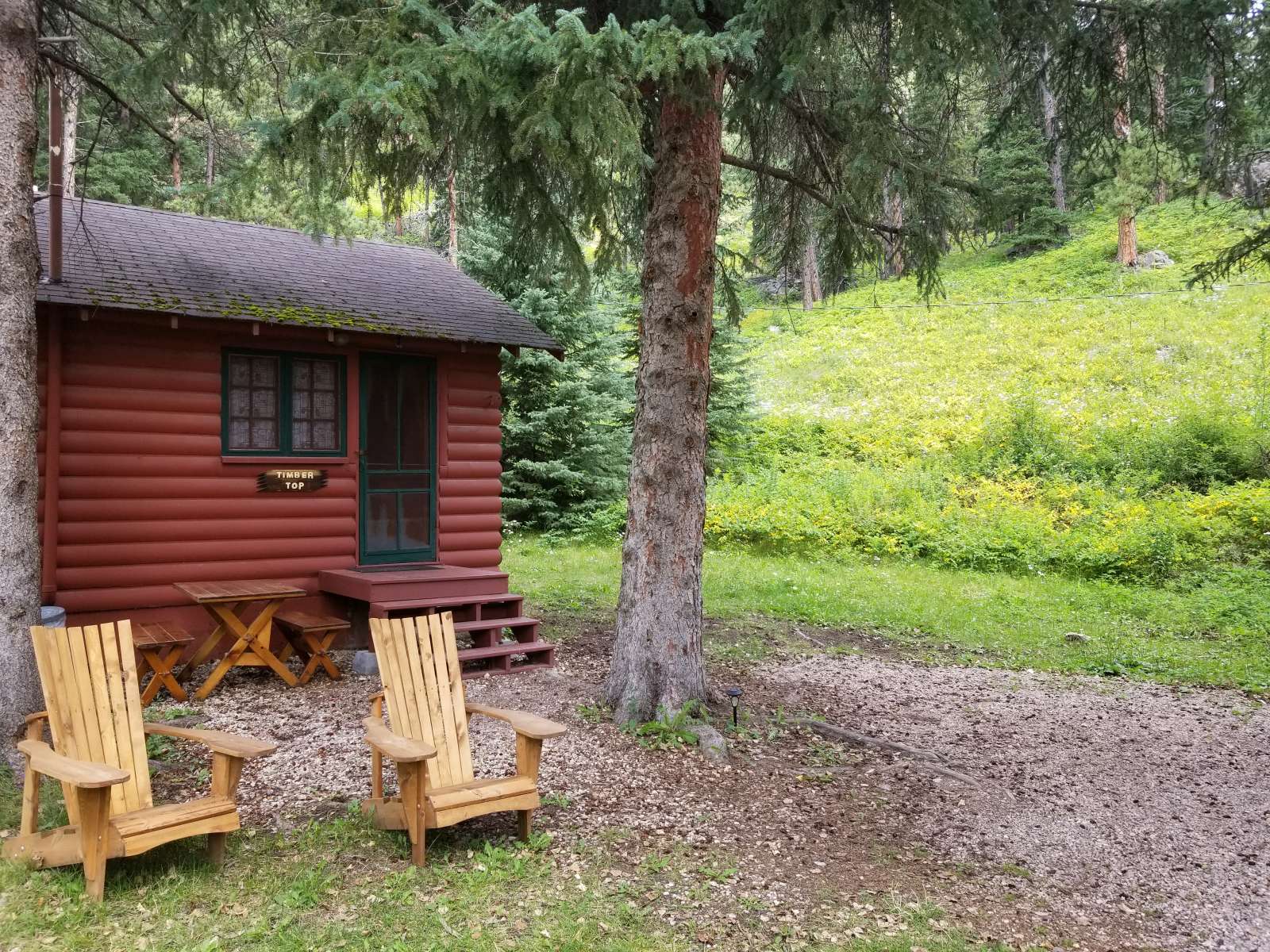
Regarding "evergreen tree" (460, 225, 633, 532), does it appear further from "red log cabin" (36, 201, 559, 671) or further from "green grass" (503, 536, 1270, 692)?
"red log cabin" (36, 201, 559, 671)

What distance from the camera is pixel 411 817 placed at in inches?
164

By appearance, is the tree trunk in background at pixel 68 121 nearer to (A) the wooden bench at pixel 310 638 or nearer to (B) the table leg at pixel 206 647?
(B) the table leg at pixel 206 647

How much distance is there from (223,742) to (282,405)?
16.9 ft

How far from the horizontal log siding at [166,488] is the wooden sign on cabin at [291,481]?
2.3 inches

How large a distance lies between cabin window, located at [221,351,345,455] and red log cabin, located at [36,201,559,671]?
0.02 m

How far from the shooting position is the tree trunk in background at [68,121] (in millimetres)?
7144

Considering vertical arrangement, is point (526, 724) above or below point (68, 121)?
below

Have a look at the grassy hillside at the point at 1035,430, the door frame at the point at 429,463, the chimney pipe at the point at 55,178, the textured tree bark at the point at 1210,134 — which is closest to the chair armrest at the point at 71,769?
the chimney pipe at the point at 55,178

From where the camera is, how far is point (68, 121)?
13516 millimetres

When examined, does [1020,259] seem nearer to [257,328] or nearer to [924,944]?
[257,328]

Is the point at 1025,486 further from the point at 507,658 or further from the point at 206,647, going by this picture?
the point at 206,647

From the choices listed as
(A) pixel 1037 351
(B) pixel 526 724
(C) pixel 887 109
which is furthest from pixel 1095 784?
(A) pixel 1037 351

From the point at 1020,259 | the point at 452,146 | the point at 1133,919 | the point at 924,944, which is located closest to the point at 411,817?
the point at 924,944

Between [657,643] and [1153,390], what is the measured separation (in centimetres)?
1641
